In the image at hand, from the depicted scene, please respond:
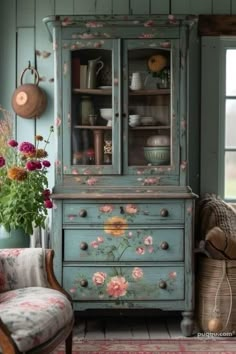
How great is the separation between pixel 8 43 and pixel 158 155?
55.4 inches

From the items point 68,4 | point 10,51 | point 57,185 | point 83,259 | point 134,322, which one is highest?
point 68,4

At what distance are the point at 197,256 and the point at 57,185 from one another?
3.27ft

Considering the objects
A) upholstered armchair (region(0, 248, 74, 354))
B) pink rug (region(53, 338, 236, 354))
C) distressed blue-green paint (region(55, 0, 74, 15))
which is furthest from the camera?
distressed blue-green paint (region(55, 0, 74, 15))

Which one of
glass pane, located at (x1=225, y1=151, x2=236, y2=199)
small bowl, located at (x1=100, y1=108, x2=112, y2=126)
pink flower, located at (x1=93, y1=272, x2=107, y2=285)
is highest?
small bowl, located at (x1=100, y1=108, x2=112, y2=126)

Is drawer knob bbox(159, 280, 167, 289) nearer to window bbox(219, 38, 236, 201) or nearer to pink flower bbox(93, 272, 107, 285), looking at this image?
pink flower bbox(93, 272, 107, 285)

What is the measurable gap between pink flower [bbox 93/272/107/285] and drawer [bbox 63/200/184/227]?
11.9 inches

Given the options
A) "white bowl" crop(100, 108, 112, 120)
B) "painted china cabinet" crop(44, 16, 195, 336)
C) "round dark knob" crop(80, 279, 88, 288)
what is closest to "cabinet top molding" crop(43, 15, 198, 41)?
"painted china cabinet" crop(44, 16, 195, 336)

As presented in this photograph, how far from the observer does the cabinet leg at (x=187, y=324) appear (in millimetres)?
3584

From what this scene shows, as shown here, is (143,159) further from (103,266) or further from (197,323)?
(197,323)

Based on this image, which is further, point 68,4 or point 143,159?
point 68,4

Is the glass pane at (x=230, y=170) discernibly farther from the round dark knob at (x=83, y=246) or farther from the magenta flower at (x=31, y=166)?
the magenta flower at (x=31, y=166)

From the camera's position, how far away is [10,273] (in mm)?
2941

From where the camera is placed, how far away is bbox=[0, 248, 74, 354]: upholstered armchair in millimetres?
2330

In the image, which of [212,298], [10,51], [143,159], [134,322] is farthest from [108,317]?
[10,51]
